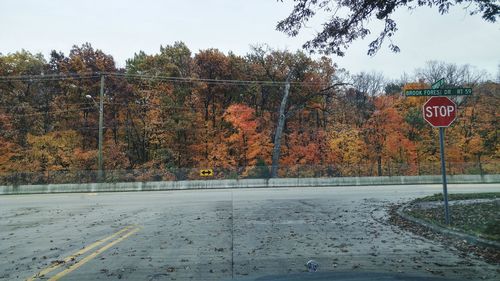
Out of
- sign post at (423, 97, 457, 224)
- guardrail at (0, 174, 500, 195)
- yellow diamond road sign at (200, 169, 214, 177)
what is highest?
sign post at (423, 97, 457, 224)

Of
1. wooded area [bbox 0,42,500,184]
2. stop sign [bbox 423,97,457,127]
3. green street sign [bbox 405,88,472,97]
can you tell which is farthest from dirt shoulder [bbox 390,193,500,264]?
wooded area [bbox 0,42,500,184]

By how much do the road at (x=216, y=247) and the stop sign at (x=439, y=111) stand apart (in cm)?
283

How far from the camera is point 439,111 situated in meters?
9.73

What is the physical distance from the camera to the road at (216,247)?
6133 mm

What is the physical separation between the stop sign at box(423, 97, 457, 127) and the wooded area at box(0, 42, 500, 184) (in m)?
29.9

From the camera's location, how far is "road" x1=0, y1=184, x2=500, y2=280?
6.13 meters

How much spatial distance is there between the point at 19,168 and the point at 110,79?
1362 cm

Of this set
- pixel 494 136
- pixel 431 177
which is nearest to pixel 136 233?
pixel 431 177

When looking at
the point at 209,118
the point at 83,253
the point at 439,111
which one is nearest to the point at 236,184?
the point at 209,118

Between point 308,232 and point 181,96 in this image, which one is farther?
point 181,96

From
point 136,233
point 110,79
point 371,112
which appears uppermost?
point 110,79

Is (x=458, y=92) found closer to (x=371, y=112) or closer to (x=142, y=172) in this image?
(x=142, y=172)

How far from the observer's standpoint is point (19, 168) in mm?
39750

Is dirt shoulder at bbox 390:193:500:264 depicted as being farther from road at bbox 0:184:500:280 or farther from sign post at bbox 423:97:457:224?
sign post at bbox 423:97:457:224
